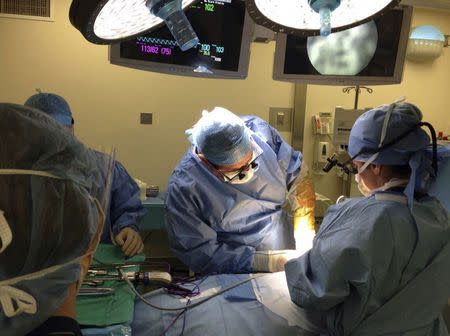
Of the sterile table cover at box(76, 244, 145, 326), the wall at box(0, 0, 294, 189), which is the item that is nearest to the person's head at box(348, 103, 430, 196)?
the sterile table cover at box(76, 244, 145, 326)

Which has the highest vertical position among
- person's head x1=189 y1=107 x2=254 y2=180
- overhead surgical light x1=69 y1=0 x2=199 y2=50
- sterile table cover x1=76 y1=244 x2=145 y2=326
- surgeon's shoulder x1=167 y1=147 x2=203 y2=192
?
overhead surgical light x1=69 y1=0 x2=199 y2=50

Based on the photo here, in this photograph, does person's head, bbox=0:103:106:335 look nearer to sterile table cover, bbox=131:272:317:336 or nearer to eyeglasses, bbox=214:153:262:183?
sterile table cover, bbox=131:272:317:336

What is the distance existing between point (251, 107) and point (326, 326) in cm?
233

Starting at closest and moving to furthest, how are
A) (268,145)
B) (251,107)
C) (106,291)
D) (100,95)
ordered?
1. (106,291)
2. (268,145)
3. (100,95)
4. (251,107)

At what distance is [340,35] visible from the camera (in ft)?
5.43

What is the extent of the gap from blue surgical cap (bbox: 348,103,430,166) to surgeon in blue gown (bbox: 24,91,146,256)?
1075mm

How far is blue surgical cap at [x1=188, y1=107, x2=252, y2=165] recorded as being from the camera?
163 centimetres

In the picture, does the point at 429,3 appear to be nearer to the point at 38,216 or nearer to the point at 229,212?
the point at 229,212

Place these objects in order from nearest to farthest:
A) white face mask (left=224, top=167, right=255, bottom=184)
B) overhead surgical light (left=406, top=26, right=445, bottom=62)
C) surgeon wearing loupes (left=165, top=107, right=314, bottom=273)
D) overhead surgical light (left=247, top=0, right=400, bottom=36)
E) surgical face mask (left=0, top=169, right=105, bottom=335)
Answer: surgical face mask (left=0, top=169, right=105, bottom=335) < overhead surgical light (left=247, top=0, right=400, bottom=36) < surgeon wearing loupes (left=165, top=107, right=314, bottom=273) < white face mask (left=224, top=167, right=255, bottom=184) < overhead surgical light (left=406, top=26, right=445, bottom=62)

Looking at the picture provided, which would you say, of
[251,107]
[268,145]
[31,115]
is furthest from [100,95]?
[31,115]

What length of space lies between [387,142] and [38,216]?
3.72 feet

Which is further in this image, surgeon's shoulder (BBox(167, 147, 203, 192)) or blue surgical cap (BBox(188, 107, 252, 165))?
surgeon's shoulder (BBox(167, 147, 203, 192))

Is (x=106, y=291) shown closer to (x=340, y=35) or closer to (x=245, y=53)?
(x=245, y=53)


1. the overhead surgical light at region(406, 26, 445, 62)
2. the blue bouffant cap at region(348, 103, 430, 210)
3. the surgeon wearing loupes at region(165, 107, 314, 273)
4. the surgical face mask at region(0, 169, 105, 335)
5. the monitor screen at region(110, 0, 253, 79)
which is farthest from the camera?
the overhead surgical light at region(406, 26, 445, 62)
